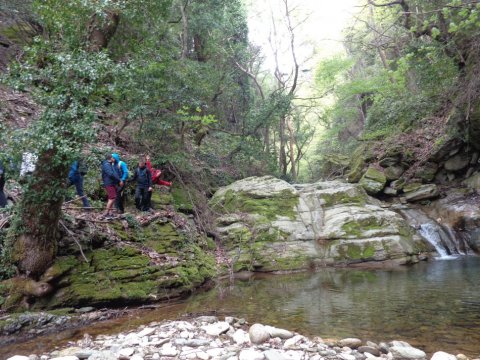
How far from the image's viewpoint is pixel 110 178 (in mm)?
9047

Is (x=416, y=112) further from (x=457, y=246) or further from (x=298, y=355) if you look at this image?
(x=298, y=355)

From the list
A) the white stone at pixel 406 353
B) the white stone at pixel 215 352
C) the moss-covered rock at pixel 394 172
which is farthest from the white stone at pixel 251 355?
the moss-covered rock at pixel 394 172

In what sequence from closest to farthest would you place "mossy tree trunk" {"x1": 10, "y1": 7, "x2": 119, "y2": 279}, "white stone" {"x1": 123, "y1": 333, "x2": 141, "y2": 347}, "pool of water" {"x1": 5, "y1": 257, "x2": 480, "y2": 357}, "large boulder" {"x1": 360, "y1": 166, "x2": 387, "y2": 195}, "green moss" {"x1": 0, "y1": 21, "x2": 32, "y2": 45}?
1. "white stone" {"x1": 123, "y1": 333, "x2": 141, "y2": 347}
2. "pool of water" {"x1": 5, "y1": 257, "x2": 480, "y2": 357}
3. "mossy tree trunk" {"x1": 10, "y1": 7, "x2": 119, "y2": 279}
4. "green moss" {"x1": 0, "y1": 21, "x2": 32, "y2": 45}
5. "large boulder" {"x1": 360, "y1": 166, "x2": 387, "y2": 195}

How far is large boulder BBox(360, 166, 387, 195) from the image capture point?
16.8m

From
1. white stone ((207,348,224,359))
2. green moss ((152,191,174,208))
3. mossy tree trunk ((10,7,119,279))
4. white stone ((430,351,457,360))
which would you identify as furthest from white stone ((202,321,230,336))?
green moss ((152,191,174,208))

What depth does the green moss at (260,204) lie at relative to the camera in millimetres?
13992

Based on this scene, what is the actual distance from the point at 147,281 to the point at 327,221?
7906mm

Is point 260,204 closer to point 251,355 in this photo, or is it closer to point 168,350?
point 168,350

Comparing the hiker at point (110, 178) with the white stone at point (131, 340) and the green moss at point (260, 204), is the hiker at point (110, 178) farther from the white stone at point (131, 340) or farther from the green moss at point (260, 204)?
the green moss at point (260, 204)

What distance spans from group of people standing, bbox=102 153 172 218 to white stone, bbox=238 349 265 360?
5.62m

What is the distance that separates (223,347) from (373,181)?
45.7ft

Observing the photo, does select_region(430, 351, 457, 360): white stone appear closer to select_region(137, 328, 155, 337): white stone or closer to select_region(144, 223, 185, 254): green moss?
select_region(137, 328, 155, 337): white stone

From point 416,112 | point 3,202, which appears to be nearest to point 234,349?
point 3,202

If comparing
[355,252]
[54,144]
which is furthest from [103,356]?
[355,252]
